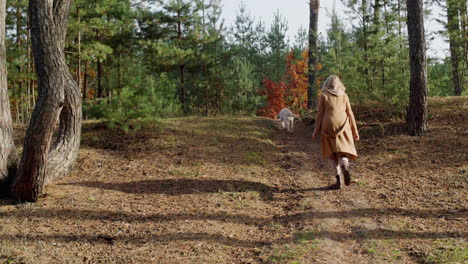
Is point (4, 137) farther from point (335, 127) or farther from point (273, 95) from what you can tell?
point (273, 95)

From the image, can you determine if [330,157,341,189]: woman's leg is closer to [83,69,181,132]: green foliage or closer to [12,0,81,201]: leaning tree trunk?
[83,69,181,132]: green foliage

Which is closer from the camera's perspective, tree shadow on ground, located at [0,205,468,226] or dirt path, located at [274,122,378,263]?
dirt path, located at [274,122,378,263]

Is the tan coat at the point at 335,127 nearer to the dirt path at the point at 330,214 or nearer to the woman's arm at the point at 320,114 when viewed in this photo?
the woman's arm at the point at 320,114

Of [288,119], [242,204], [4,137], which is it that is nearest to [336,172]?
[242,204]

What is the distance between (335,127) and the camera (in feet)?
20.4

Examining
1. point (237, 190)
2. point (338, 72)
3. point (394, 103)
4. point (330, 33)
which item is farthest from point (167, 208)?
point (330, 33)

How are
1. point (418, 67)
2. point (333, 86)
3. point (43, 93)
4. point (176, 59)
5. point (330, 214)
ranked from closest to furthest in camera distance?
A: point (330, 214)
point (43, 93)
point (333, 86)
point (418, 67)
point (176, 59)

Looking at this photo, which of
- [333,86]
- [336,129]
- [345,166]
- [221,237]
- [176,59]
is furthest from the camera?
[176,59]

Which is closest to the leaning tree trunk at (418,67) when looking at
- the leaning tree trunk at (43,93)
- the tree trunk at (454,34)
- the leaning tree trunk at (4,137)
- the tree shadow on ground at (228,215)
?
the tree shadow on ground at (228,215)

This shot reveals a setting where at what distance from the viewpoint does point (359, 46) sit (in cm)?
1185

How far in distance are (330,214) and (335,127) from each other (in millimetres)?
1800

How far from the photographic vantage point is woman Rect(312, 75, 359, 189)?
614 cm

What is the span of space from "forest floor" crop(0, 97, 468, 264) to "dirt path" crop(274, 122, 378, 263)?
2cm

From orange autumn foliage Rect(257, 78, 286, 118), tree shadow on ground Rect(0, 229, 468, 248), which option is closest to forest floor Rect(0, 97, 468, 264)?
tree shadow on ground Rect(0, 229, 468, 248)
